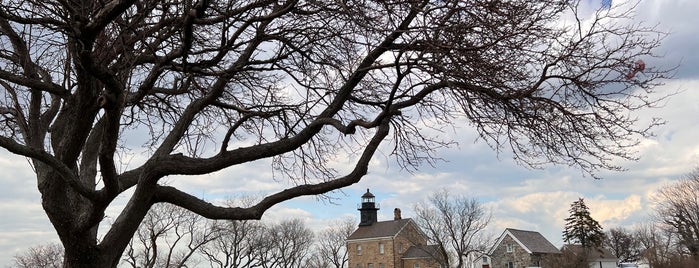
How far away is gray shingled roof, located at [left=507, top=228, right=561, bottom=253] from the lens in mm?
62094

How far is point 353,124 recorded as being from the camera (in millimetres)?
6391

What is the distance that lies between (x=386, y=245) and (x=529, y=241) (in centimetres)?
1552

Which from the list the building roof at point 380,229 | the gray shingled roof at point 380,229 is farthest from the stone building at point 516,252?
the gray shingled roof at point 380,229

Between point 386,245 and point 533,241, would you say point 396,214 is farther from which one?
point 533,241

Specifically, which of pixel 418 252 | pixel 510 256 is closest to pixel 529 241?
pixel 510 256

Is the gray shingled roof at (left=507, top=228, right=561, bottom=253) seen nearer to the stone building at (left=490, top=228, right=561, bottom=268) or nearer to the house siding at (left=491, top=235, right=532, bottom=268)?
the stone building at (left=490, top=228, right=561, bottom=268)

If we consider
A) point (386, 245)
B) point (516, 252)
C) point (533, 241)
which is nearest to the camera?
point (516, 252)

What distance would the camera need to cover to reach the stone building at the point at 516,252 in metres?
61.0

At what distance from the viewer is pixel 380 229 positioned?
69750 mm

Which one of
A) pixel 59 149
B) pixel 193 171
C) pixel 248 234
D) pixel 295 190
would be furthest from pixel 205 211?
pixel 248 234

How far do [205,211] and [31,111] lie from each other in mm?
2896

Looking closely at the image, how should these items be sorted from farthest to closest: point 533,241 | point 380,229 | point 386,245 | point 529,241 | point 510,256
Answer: point 380,229, point 386,245, point 533,241, point 529,241, point 510,256

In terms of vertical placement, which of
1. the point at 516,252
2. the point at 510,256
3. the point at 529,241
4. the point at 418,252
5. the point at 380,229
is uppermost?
the point at 380,229

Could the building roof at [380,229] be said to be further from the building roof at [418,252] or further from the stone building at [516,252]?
the stone building at [516,252]
